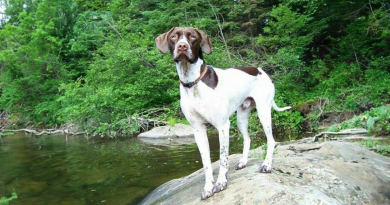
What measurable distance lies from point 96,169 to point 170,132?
5619 mm

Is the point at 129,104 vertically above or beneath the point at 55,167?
above

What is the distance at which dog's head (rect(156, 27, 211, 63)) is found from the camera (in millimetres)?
3449

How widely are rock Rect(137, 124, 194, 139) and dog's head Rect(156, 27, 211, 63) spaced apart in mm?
11216

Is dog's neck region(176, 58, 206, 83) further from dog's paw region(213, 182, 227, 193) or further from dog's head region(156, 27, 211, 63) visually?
dog's paw region(213, 182, 227, 193)

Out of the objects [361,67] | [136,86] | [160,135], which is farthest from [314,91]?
[136,86]

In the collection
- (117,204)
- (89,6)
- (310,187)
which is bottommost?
(117,204)

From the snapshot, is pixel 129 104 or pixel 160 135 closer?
pixel 160 135

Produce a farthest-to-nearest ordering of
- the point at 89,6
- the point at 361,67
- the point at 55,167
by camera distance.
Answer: the point at 89,6, the point at 361,67, the point at 55,167

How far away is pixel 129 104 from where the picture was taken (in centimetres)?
1733

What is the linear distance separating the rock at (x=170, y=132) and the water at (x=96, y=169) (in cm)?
98

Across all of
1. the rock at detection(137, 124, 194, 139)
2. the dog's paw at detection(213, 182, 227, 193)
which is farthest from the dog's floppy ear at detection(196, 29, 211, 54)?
the rock at detection(137, 124, 194, 139)

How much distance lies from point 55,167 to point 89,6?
22323mm

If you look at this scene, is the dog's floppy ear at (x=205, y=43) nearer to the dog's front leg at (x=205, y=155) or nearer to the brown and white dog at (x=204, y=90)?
the brown and white dog at (x=204, y=90)

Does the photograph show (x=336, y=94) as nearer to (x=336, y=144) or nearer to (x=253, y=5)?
(x=253, y=5)
